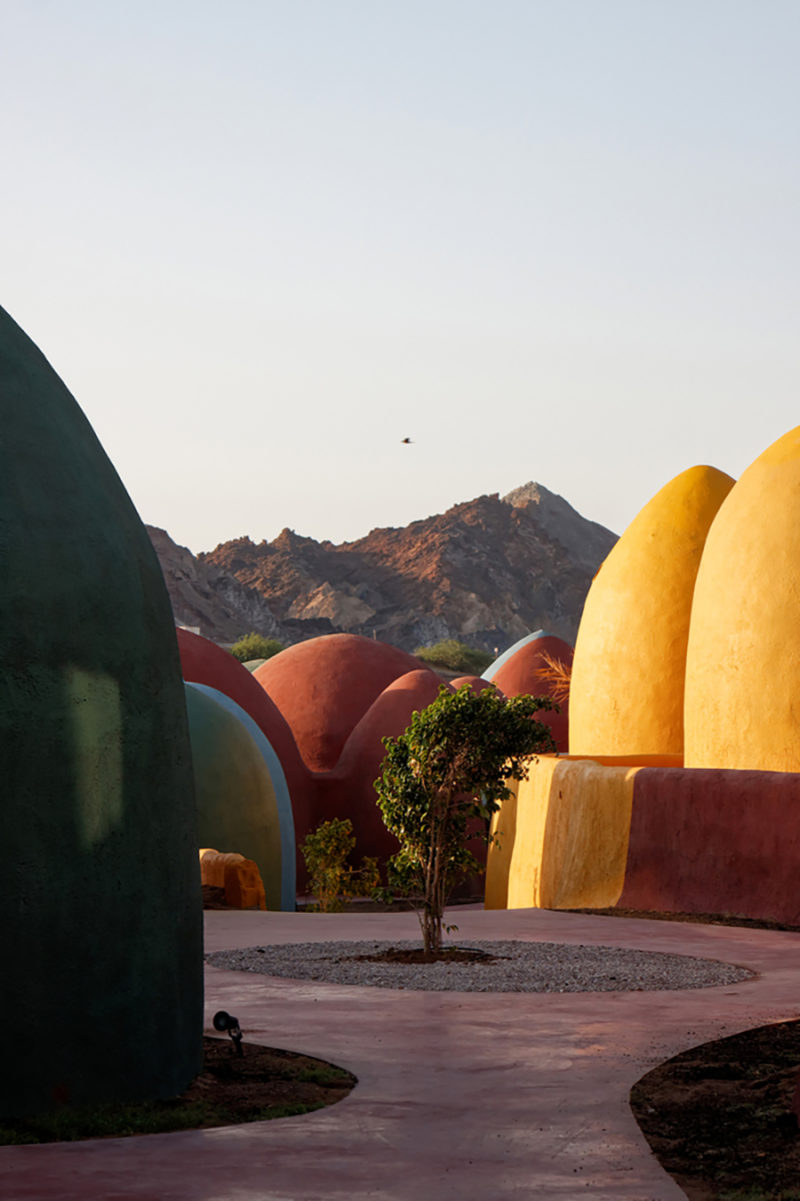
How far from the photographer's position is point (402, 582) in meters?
128

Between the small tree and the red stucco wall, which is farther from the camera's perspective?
the red stucco wall

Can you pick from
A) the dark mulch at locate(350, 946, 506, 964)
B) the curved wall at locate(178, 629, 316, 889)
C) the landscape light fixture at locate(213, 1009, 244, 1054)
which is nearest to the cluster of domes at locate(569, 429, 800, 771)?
the dark mulch at locate(350, 946, 506, 964)

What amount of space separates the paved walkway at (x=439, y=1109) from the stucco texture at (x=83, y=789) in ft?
1.96

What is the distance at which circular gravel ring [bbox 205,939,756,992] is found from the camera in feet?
34.2

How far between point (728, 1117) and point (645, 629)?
1640 cm

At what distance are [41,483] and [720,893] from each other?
11099mm

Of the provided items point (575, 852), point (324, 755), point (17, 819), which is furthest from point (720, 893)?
→ point (324, 755)

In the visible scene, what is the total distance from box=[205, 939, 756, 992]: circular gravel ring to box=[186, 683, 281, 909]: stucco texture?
29.6 ft

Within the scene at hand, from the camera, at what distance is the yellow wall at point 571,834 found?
54.2ft

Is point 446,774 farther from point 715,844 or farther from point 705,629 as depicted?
point 705,629

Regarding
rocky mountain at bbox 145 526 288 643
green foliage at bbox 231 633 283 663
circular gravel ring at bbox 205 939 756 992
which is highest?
rocky mountain at bbox 145 526 288 643

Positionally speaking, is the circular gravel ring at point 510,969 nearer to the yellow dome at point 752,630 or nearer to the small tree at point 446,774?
the small tree at point 446,774

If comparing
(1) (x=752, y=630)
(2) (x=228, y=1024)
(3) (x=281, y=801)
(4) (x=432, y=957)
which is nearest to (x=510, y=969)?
(4) (x=432, y=957)

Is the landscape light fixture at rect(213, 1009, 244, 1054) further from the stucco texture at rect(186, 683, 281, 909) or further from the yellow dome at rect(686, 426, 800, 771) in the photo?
the stucco texture at rect(186, 683, 281, 909)
